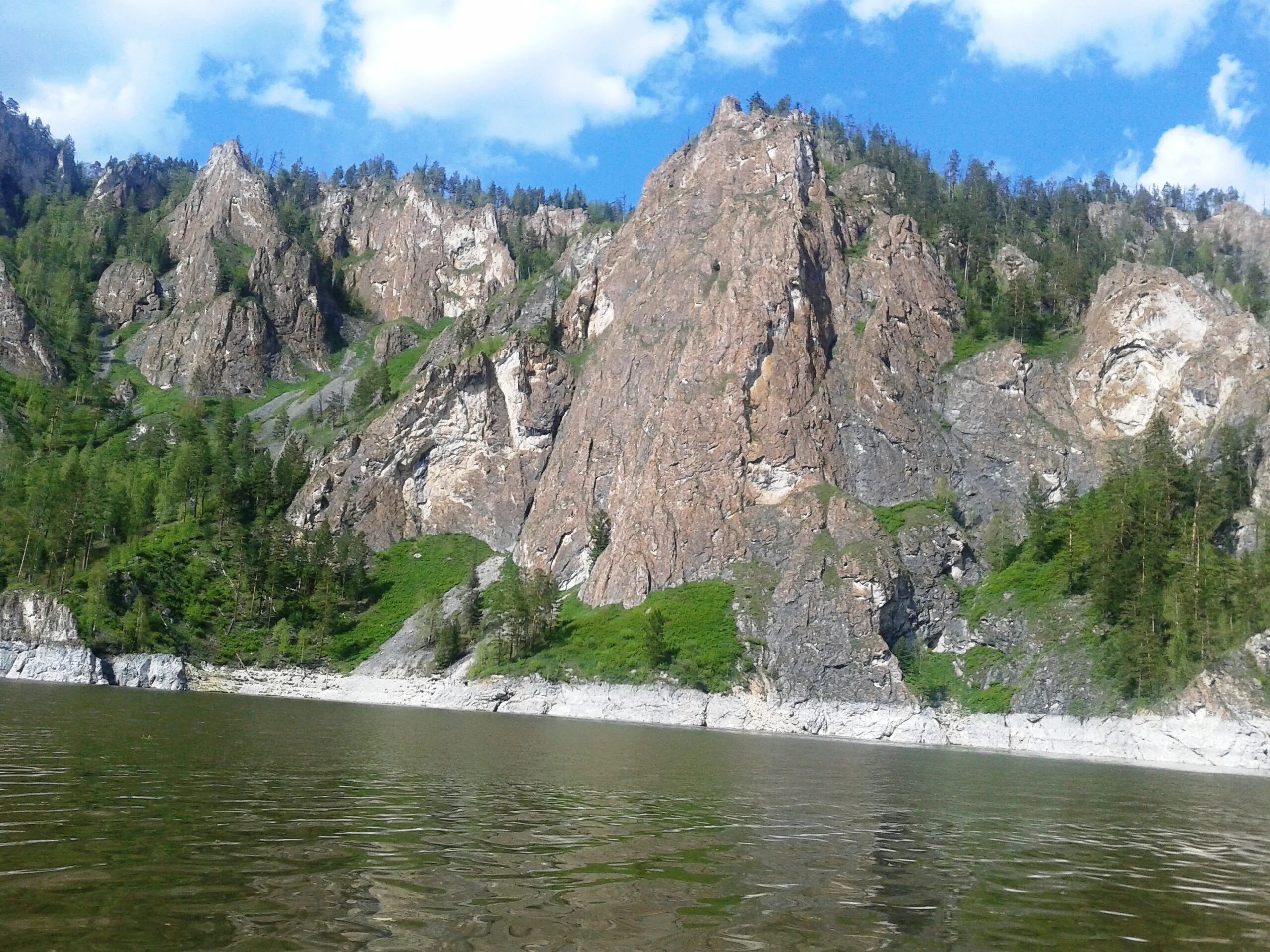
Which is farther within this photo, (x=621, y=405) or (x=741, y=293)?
(x=621, y=405)

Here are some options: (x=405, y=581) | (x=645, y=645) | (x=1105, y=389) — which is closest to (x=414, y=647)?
(x=405, y=581)

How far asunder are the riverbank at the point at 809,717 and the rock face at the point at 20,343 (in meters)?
112

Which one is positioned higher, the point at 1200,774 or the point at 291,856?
the point at 291,856

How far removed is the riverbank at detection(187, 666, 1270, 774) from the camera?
67.2 meters

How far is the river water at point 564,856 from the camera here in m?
12.3

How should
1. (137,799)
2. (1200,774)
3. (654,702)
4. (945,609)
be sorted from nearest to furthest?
1. (137,799)
2. (1200,774)
3. (654,702)
4. (945,609)

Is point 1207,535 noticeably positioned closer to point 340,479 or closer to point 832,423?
point 832,423

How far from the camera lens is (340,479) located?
14362 centimetres

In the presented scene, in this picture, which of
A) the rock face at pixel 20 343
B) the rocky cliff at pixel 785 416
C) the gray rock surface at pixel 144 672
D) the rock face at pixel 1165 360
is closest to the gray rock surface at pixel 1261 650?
the rocky cliff at pixel 785 416

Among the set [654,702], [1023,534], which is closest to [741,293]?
[1023,534]

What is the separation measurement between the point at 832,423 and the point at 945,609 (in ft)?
105

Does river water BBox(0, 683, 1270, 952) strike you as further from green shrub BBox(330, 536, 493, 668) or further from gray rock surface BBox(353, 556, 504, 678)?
green shrub BBox(330, 536, 493, 668)

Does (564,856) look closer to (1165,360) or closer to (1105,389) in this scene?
(1105,389)

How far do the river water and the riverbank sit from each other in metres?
33.5
